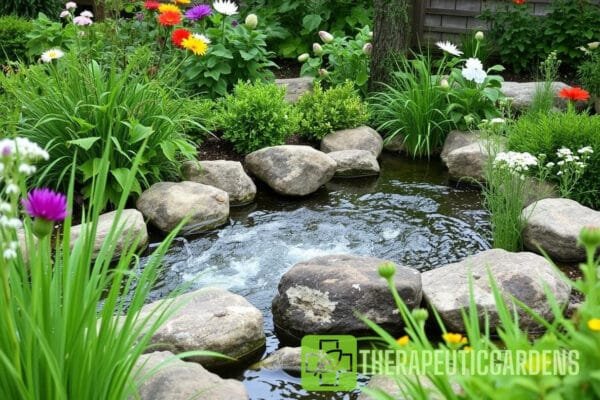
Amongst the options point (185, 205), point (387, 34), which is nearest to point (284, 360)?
point (185, 205)

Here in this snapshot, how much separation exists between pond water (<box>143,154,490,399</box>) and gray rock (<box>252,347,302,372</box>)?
0.18m

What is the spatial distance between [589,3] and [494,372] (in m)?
7.85

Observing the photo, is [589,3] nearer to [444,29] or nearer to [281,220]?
[444,29]

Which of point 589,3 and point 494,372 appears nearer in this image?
point 494,372

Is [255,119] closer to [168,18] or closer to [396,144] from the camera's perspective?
[168,18]

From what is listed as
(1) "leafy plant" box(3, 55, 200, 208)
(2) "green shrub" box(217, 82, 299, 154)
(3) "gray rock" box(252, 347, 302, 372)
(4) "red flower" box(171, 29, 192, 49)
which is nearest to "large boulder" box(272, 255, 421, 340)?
(3) "gray rock" box(252, 347, 302, 372)

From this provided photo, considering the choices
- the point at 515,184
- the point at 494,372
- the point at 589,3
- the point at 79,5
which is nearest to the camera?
the point at 494,372

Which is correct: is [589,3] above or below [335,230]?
above

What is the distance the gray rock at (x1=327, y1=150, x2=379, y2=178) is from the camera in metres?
6.21

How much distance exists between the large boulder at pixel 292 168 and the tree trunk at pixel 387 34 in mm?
1625

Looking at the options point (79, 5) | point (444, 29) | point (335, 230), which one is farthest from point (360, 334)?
point (79, 5)

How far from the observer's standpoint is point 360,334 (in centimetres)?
386

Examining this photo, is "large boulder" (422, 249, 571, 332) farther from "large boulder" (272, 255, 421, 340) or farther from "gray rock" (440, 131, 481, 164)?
"gray rock" (440, 131, 481, 164)

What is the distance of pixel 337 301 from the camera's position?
12.5 feet
